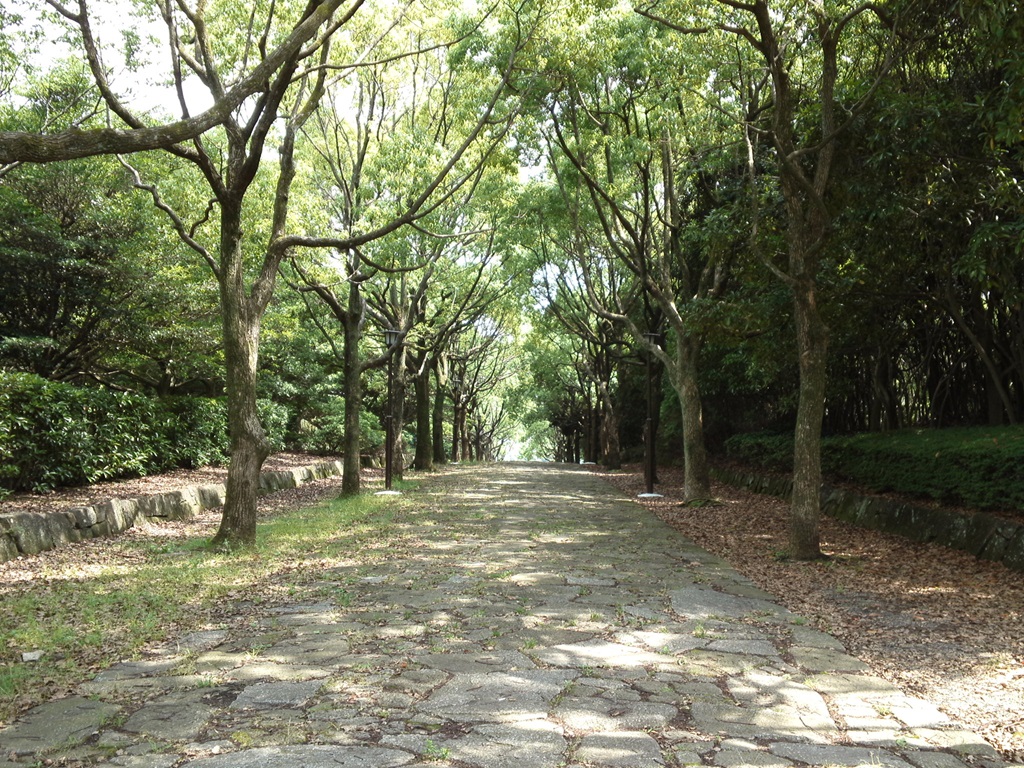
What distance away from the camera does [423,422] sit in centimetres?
2319

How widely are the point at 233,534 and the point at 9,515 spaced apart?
Answer: 2276 millimetres

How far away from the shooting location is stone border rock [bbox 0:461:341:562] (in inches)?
318

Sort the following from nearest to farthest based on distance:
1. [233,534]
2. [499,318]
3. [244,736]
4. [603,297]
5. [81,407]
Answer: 1. [244,736]
2. [233,534]
3. [81,407]
4. [603,297]
5. [499,318]

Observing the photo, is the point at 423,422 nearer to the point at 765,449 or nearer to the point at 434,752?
the point at 765,449

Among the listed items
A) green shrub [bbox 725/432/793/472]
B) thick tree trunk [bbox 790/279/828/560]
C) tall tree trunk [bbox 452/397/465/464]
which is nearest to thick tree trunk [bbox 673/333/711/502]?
green shrub [bbox 725/432/793/472]

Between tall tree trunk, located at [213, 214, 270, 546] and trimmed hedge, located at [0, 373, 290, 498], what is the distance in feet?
8.85

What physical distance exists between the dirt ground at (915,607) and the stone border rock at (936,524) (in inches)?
6.1

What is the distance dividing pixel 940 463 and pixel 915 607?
12.5 feet

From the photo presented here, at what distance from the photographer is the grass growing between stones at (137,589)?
193 inches

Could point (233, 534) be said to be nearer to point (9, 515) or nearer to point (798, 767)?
point (9, 515)

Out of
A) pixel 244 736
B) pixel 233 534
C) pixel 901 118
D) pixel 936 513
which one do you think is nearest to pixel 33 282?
pixel 233 534

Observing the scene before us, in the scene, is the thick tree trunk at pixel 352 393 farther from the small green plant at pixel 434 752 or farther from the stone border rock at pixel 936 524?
the small green plant at pixel 434 752

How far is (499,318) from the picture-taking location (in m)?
32.2

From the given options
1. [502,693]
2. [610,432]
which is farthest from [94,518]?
[610,432]
